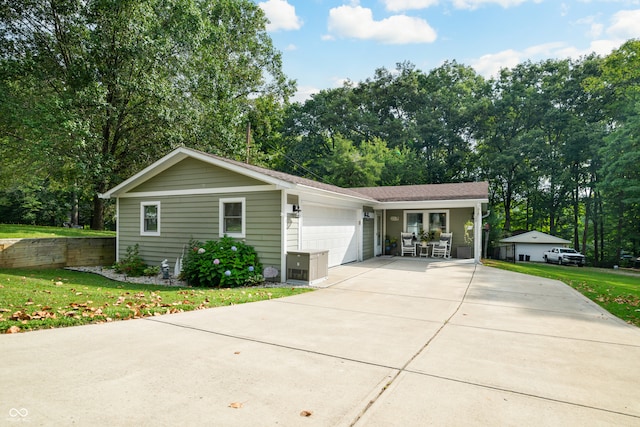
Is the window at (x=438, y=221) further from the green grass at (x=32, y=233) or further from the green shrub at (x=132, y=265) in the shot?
the green grass at (x=32, y=233)

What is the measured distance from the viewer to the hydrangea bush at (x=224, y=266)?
327 inches

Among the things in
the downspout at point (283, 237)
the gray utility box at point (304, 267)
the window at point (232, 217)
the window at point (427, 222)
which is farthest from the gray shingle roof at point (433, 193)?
the window at point (232, 217)

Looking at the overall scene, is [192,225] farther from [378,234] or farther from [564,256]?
[564,256]

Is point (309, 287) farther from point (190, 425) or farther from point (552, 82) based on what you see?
point (552, 82)

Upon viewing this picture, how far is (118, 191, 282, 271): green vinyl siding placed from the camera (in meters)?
8.91

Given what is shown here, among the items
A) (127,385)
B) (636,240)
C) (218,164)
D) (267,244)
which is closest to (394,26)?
(218,164)

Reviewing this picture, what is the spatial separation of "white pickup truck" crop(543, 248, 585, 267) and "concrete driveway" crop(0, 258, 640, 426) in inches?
789

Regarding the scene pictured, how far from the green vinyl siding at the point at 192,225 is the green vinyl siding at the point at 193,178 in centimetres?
31

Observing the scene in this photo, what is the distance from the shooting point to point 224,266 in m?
8.34

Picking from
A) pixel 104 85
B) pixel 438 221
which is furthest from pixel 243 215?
pixel 104 85

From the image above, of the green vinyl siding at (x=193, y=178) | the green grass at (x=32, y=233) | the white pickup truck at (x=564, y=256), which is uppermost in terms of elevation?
the green vinyl siding at (x=193, y=178)

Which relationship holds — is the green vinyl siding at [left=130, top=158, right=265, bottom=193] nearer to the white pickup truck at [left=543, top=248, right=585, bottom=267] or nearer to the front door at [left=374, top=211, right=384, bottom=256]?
the front door at [left=374, top=211, right=384, bottom=256]

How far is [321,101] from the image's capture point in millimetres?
31875

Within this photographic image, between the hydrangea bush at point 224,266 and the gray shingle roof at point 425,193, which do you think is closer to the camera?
the hydrangea bush at point 224,266
